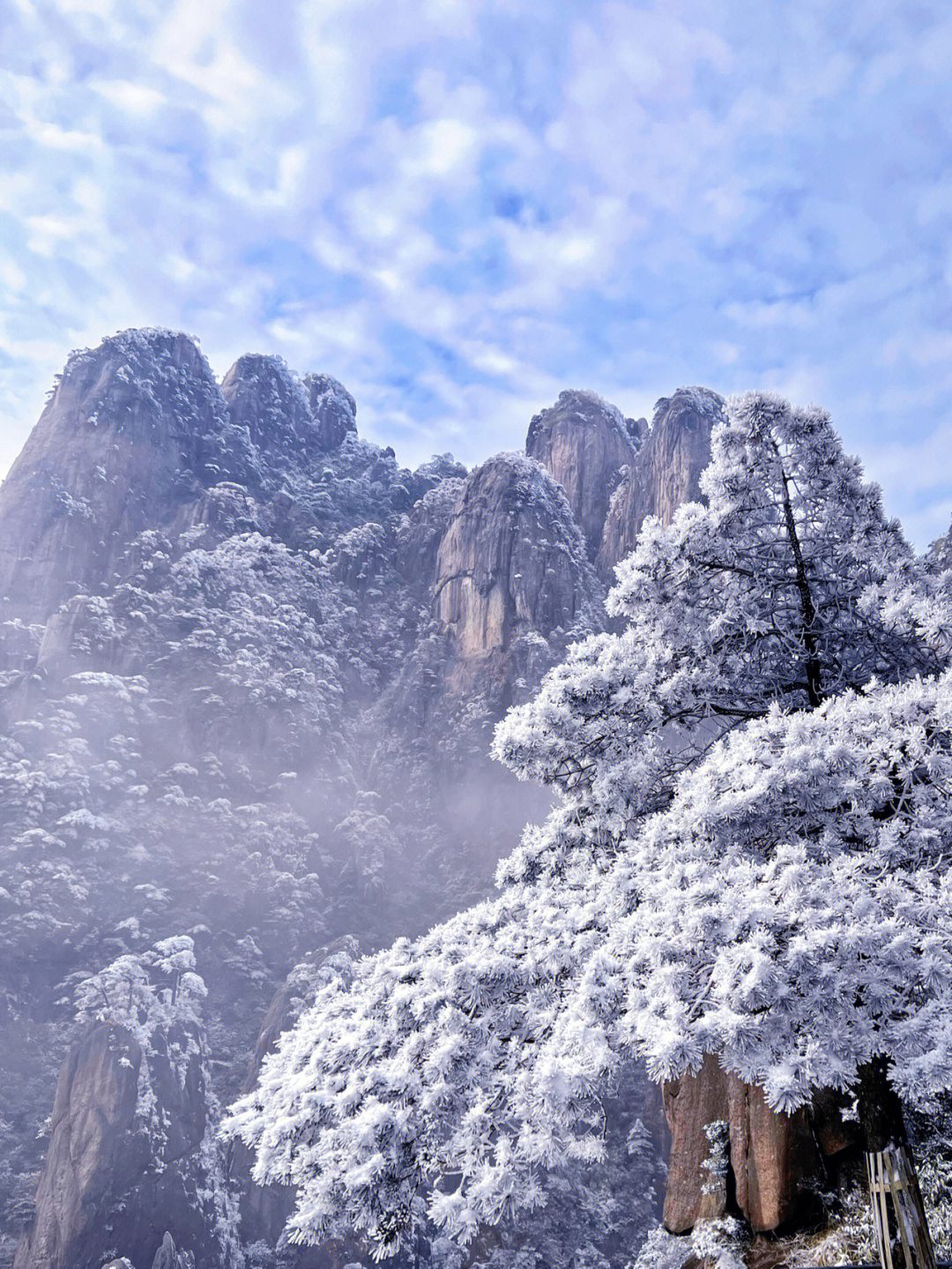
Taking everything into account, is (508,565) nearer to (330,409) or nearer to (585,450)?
(585,450)

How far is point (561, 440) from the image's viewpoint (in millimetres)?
73688

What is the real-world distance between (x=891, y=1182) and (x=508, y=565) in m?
53.3

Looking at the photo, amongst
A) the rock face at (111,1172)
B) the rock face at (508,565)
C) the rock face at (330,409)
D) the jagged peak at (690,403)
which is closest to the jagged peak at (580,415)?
the jagged peak at (690,403)

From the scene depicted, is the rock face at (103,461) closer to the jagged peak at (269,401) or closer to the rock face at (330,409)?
the jagged peak at (269,401)

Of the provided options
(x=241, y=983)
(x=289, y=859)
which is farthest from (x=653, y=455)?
(x=241, y=983)

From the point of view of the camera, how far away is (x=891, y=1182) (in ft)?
14.0

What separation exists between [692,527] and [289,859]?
134ft

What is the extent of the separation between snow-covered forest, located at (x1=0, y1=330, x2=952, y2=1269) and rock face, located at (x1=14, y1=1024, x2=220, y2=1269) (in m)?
0.12

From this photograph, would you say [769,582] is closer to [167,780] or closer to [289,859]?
[289,859]

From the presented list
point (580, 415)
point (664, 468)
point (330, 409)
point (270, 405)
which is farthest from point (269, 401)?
point (664, 468)

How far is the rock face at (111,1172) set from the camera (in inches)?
865

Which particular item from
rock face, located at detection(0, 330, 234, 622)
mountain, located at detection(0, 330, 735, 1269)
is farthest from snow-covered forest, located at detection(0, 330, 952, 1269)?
rock face, located at detection(0, 330, 234, 622)

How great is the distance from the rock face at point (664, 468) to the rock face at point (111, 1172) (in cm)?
4874

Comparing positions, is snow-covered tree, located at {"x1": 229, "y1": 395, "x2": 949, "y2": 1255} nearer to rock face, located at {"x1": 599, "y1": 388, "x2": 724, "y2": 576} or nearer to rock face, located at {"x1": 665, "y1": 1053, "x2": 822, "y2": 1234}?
rock face, located at {"x1": 665, "y1": 1053, "x2": 822, "y2": 1234}
